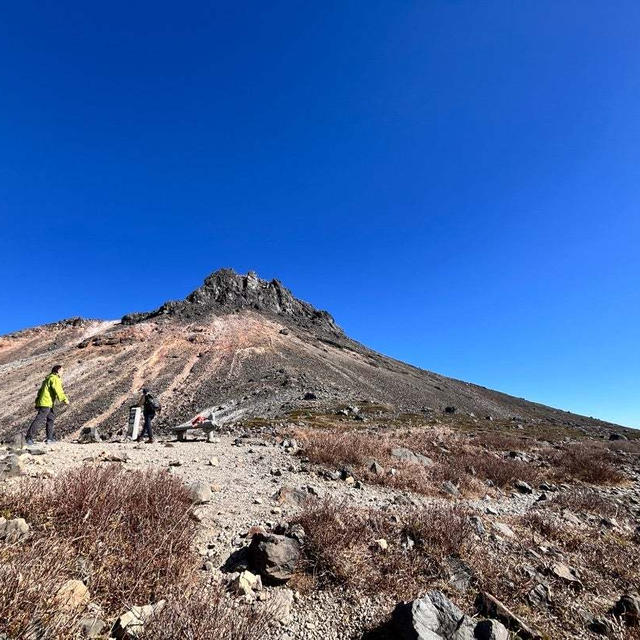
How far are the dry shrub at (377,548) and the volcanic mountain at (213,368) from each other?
27.9 m

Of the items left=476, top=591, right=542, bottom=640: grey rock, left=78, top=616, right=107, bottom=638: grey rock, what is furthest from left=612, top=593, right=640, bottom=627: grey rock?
left=78, top=616, right=107, bottom=638: grey rock

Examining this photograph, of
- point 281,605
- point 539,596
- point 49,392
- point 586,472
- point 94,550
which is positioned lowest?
point 281,605

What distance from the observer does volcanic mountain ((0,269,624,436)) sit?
36594 mm

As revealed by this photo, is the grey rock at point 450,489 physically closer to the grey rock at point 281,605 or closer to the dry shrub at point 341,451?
the dry shrub at point 341,451

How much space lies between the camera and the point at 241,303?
78.6 metres

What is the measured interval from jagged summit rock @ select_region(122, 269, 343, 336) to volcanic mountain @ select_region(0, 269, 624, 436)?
0.35m

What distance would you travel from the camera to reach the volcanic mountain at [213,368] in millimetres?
36594

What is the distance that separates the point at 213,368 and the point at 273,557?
4524 centimetres

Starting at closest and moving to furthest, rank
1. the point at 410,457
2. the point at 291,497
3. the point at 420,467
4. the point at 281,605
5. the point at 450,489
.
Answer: the point at 281,605
the point at 291,497
the point at 450,489
the point at 420,467
the point at 410,457

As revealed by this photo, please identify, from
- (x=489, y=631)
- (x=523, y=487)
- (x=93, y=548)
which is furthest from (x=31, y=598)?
(x=523, y=487)

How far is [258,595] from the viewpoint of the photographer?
4199 millimetres

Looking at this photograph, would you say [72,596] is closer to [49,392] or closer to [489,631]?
[489,631]

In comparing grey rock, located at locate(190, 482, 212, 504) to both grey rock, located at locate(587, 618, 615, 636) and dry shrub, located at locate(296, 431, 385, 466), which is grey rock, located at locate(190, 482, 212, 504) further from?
grey rock, located at locate(587, 618, 615, 636)

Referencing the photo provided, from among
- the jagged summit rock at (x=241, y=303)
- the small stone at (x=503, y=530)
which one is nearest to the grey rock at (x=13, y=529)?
the small stone at (x=503, y=530)
